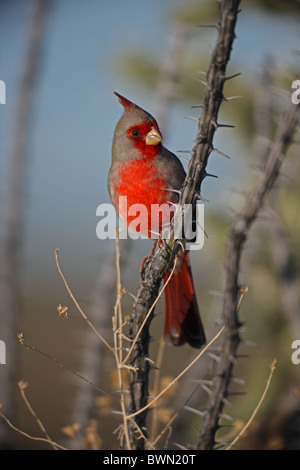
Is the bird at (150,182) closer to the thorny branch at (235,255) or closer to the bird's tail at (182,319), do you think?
the bird's tail at (182,319)


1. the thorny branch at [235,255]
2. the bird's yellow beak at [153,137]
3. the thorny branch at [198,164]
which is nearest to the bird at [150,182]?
the bird's yellow beak at [153,137]

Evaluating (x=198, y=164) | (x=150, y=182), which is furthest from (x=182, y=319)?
(x=198, y=164)

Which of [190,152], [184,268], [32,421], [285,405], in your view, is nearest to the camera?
[190,152]

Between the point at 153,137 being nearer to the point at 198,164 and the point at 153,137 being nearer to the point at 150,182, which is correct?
the point at 150,182

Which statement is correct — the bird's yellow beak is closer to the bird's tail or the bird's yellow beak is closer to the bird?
the bird

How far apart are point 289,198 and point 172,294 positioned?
217 cm

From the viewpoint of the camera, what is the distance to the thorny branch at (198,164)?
1300 millimetres

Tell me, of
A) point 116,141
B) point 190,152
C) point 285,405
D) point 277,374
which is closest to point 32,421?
point 277,374

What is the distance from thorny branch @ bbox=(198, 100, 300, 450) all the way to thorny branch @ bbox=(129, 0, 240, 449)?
0.29m

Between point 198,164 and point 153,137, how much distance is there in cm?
36

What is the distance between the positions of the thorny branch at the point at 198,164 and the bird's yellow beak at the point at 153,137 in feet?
0.93
